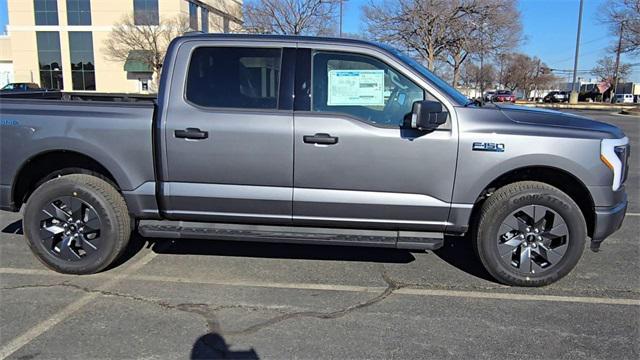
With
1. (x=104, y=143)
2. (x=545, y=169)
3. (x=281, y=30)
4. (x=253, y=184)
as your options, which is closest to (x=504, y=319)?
(x=545, y=169)

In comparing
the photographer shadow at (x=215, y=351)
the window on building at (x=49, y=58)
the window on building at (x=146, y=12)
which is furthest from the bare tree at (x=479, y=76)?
the photographer shadow at (x=215, y=351)

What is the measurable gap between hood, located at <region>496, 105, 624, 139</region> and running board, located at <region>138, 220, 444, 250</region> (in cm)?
114

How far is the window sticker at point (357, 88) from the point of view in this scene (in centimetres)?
427

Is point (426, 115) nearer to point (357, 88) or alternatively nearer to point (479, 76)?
point (357, 88)

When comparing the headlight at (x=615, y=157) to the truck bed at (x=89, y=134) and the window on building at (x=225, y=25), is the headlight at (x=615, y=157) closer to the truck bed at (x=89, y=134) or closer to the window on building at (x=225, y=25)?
the truck bed at (x=89, y=134)

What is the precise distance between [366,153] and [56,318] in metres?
2.56

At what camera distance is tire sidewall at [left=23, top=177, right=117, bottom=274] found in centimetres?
441

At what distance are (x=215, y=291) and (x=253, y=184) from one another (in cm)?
91

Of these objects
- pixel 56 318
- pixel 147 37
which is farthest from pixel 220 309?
pixel 147 37

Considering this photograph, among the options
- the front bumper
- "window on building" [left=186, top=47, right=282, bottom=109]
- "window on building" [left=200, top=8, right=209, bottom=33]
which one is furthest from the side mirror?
"window on building" [left=200, top=8, right=209, bottom=33]

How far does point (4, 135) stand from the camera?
4.45 m

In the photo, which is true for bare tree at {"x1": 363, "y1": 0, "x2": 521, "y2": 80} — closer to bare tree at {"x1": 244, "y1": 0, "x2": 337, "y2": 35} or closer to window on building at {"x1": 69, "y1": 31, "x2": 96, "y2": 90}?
bare tree at {"x1": 244, "y1": 0, "x2": 337, "y2": 35}

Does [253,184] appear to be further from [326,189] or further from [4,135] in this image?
[4,135]

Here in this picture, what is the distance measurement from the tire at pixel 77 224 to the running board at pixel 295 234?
0.26 m
